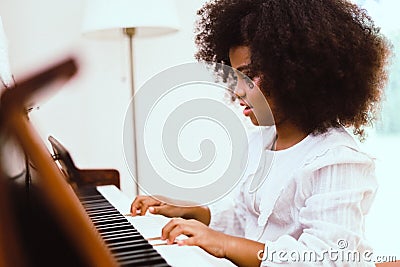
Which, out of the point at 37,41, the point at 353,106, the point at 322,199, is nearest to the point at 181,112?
the point at 353,106

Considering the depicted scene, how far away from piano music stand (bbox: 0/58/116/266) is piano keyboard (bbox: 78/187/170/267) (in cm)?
20

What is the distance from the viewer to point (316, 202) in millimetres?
749

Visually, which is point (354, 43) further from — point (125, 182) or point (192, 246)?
point (125, 182)

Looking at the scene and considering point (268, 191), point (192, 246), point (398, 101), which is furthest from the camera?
point (398, 101)

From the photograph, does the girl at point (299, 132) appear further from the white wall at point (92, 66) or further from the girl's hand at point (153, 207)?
the white wall at point (92, 66)

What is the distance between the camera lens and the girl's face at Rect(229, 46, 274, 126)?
0.93 metres

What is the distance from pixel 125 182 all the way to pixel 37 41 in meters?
0.55

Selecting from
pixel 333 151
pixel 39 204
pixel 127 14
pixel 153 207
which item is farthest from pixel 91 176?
pixel 39 204

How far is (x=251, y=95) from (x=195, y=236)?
315mm

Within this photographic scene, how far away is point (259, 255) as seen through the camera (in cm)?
78

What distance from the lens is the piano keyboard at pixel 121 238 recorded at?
0.60 metres

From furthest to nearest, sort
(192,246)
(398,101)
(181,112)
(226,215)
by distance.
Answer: (398,101) → (181,112) → (226,215) → (192,246)

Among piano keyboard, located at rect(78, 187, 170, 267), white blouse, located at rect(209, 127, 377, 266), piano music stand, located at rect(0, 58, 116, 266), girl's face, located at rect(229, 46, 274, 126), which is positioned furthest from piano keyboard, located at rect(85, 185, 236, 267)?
piano music stand, located at rect(0, 58, 116, 266)

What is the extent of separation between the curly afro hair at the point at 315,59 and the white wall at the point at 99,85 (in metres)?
0.69
